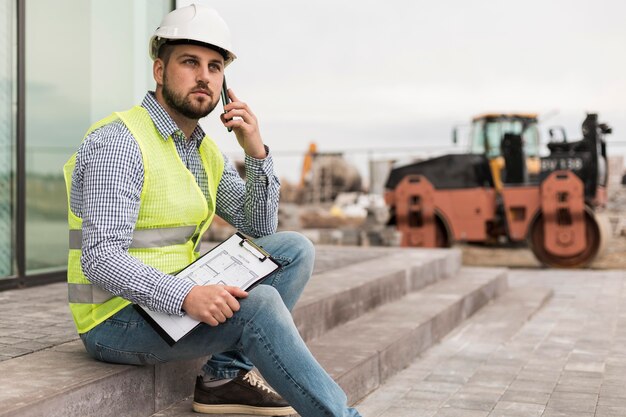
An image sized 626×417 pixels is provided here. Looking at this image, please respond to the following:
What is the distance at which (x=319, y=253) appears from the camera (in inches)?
329

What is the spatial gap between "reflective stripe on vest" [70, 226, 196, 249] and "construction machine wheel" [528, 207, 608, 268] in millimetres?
10218

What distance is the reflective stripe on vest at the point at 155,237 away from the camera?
2.86 meters

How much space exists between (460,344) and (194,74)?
3.34 m

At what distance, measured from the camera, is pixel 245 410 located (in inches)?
123

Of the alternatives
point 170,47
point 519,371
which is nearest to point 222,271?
point 170,47

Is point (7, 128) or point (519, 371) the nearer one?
→ point (519, 371)

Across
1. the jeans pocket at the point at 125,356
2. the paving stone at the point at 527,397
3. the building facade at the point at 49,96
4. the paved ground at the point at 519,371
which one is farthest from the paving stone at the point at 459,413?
the building facade at the point at 49,96

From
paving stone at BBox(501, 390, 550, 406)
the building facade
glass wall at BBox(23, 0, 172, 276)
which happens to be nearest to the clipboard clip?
paving stone at BBox(501, 390, 550, 406)

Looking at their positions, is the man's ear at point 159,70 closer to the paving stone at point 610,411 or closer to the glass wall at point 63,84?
the paving stone at point 610,411

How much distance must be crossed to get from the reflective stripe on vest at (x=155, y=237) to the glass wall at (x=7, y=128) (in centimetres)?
278

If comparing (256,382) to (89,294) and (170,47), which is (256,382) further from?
(170,47)

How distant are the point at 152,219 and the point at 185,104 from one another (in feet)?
1.37

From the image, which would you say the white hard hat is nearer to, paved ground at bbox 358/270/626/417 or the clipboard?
the clipboard

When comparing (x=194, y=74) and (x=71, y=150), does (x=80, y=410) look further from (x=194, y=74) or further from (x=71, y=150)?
(x=71, y=150)
